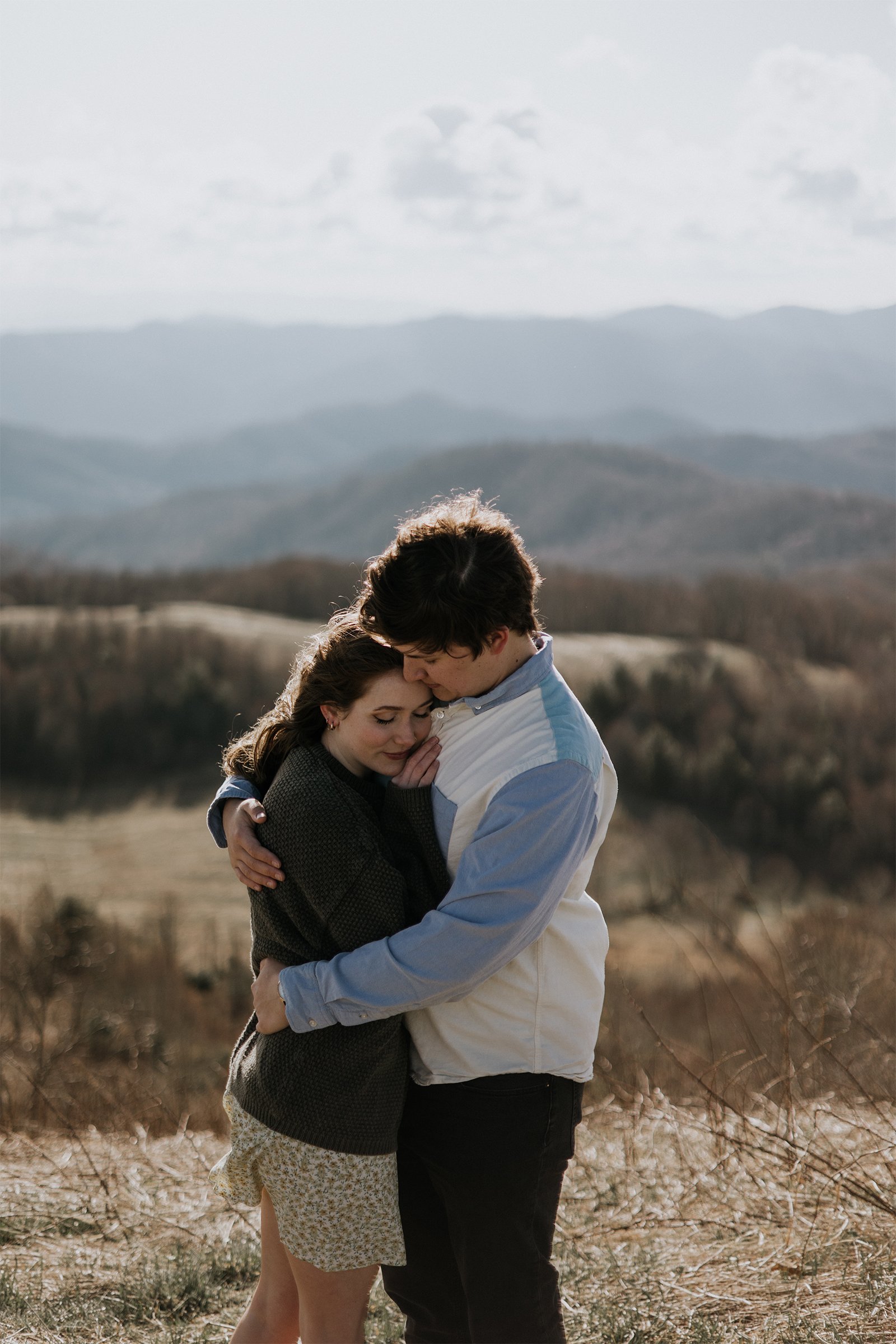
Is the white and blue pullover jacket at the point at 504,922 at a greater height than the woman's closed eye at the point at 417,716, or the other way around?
the woman's closed eye at the point at 417,716

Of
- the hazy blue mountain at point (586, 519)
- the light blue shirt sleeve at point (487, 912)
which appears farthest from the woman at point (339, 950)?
the hazy blue mountain at point (586, 519)

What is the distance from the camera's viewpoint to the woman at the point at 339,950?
2.00m

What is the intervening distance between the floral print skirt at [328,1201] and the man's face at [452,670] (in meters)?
0.86

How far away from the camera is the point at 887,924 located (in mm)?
20266

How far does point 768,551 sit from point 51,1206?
13142 centimetres

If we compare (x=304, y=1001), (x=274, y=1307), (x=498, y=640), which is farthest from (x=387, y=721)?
(x=274, y=1307)

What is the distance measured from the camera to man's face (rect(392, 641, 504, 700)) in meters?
1.94

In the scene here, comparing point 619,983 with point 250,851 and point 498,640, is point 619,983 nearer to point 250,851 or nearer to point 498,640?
point 250,851

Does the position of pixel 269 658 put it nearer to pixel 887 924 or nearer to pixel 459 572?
pixel 887 924

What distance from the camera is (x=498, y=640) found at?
1.94 metres

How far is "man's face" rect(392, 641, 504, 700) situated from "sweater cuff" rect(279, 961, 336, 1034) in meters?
0.54

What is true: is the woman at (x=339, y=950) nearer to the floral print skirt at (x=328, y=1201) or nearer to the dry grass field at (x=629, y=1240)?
the floral print skirt at (x=328, y=1201)

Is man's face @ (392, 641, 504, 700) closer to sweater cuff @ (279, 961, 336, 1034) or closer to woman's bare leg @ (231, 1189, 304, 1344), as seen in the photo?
sweater cuff @ (279, 961, 336, 1034)

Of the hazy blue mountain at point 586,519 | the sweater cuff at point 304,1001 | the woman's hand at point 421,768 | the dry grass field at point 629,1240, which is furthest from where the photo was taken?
the hazy blue mountain at point 586,519
